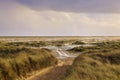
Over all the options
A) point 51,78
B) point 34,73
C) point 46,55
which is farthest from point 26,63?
point 46,55

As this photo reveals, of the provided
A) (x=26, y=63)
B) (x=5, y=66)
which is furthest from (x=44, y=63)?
(x=5, y=66)

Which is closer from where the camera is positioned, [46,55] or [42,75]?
[42,75]

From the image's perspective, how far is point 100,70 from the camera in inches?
827

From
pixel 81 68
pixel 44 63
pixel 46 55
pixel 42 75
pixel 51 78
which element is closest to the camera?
pixel 81 68

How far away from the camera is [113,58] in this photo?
2680 centimetres

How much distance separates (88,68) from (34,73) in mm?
7406

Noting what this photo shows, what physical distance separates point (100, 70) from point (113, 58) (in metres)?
6.19

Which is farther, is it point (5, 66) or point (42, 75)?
point (42, 75)

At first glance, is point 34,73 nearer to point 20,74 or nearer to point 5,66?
point 20,74

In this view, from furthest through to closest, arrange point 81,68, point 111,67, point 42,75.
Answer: point 42,75 < point 111,67 < point 81,68

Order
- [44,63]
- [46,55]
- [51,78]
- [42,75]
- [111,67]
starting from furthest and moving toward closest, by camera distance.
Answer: [46,55]
[44,63]
[42,75]
[51,78]
[111,67]

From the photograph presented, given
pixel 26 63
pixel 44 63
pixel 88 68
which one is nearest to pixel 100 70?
pixel 88 68

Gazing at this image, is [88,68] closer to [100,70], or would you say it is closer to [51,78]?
[100,70]

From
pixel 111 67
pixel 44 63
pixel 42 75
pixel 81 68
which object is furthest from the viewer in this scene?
pixel 44 63
